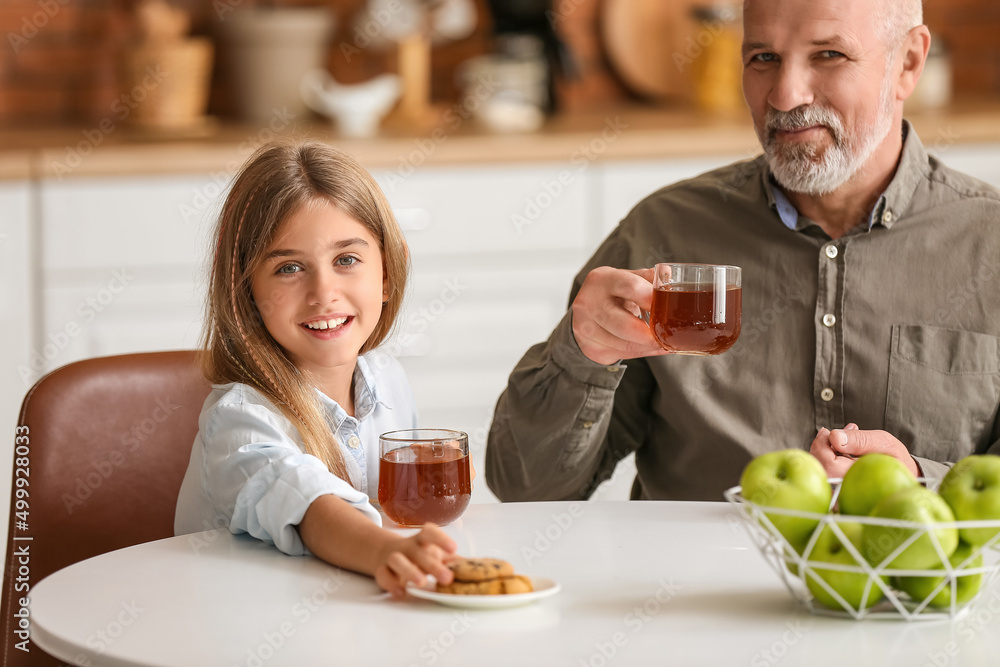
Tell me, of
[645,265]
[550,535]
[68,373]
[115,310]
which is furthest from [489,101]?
[550,535]

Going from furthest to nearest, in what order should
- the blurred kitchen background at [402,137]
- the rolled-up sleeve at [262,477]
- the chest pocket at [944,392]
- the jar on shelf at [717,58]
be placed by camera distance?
1. the jar on shelf at [717,58]
2. the blurred kitchen background at [402,137]
3. the chest pocket at [944,392]
4. the rolled-up sleeve at [262,477]

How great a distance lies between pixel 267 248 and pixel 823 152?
80cm

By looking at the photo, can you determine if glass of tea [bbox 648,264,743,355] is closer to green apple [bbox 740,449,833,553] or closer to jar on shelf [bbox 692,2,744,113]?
green apple [bbox 740,449,833,553]

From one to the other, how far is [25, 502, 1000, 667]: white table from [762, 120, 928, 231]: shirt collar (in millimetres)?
643

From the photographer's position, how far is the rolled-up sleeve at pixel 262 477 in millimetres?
1251

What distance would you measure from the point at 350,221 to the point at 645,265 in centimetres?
56

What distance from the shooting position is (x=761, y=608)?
1.08m

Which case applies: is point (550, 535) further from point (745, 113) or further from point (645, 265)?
point (745, 113)

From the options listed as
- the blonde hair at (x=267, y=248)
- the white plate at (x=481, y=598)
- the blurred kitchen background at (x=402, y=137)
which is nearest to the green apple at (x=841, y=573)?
the white plate at (x=481, y=598)

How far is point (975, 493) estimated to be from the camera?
0.98 m

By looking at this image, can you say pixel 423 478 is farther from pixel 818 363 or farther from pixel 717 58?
pixel 717 58

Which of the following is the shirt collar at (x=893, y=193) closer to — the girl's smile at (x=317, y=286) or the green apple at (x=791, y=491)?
the girl's smile at (x=317, y=286)

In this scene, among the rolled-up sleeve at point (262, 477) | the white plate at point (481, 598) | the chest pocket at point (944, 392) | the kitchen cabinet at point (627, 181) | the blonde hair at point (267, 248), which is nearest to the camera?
the white plate at point (481, 598)

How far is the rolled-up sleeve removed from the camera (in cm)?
125
